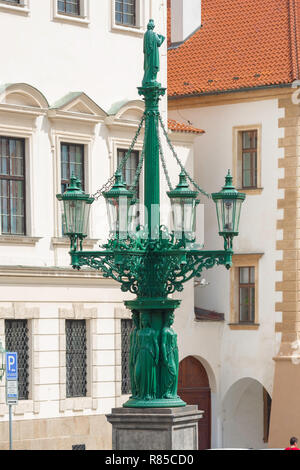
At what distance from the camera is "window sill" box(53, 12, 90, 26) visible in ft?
120

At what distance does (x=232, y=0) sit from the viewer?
43.3m

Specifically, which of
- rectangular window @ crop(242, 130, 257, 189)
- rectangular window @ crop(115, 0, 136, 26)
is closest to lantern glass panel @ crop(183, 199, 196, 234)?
rectangular window @ crop(115, 0, 136, 26)

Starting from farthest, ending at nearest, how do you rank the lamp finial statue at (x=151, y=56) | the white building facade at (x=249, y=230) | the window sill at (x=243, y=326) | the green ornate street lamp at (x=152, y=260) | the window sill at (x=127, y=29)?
the window sill at (x=243, y=326) < the white building facade at (x=249, y=230) < the window sill at (x=127, y=29) < the lamp finial statue at (x=151, y=56) < the green ornate street lamp at (x=152, y=260)

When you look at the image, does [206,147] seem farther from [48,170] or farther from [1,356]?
[1,356]

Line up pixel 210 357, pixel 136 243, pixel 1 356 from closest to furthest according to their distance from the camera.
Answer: pixel 136 243, pixel 1 356, pixel 210 357

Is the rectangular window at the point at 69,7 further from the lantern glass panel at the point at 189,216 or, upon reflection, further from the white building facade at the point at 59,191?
the lantern glass panel at the point at 189,216

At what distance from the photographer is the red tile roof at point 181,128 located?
40.2 m

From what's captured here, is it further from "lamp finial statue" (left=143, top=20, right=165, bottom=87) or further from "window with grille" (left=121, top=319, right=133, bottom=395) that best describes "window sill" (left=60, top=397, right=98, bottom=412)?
"lamp finial statue" (left=143, top=20, right=165, bottom=87)

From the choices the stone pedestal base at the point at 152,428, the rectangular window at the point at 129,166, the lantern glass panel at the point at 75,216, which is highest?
the rectangular window at the point at 129,166

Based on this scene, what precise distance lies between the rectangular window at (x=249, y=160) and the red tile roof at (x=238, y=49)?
1.20 meters

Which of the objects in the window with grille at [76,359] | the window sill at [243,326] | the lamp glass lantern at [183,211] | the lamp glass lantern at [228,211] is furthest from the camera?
the window sill at [243,326]

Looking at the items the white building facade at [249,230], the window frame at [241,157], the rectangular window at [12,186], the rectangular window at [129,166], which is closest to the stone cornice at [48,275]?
the rectangular window at [12,186]
